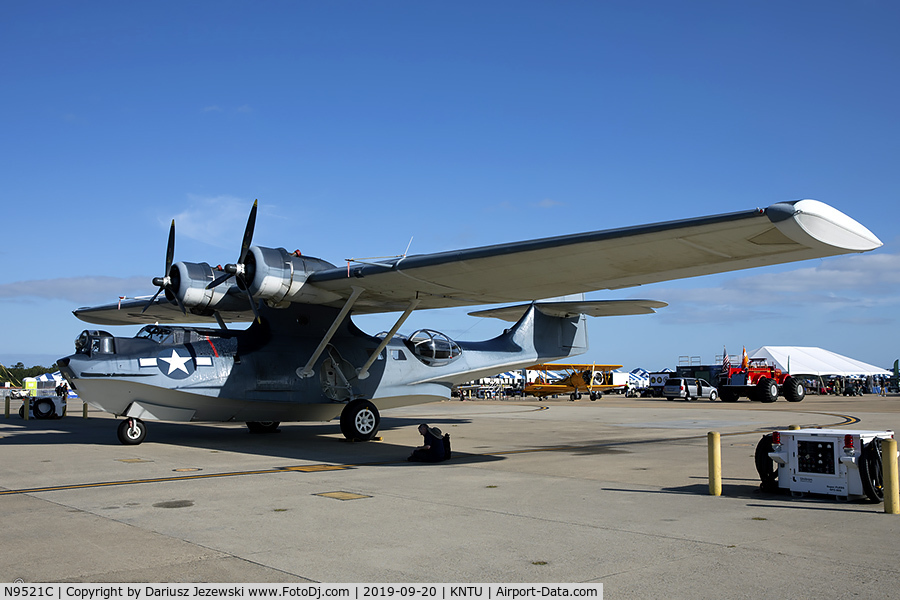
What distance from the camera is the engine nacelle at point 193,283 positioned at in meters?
16.2

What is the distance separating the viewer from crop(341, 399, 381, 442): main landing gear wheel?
640 inches

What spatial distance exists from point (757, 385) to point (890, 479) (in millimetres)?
34900

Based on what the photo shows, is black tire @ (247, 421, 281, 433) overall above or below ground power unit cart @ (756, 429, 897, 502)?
below

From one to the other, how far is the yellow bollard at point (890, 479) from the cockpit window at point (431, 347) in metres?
12.9

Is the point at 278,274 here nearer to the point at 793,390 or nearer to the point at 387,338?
the point at 387,338

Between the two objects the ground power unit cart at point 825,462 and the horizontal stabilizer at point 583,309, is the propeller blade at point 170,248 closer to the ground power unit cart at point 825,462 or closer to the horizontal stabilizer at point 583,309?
the horizontal stabilizer at point 583,309

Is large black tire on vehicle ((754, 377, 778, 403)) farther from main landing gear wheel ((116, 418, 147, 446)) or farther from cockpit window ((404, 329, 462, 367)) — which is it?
main landing gear wheel ((116, 418, 147, 446))

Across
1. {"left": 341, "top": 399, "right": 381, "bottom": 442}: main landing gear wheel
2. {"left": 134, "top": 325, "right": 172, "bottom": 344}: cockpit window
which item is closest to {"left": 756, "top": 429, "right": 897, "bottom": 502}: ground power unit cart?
{"left": 341, "top": 399, "right": 381, "bottom": 442}: main landing gear wheel

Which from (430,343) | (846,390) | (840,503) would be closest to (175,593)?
(840,503)

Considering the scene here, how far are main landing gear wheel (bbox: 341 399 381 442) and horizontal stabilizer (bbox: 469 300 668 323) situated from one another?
7.03 meters

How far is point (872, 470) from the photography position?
26.7ft

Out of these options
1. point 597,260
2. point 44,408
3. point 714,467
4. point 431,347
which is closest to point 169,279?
point 431,347

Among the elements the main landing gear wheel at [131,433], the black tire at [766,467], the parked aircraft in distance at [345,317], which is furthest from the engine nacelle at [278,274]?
the black tire at [766,467]

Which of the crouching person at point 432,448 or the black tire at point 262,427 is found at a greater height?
the crouching person at point 432,448
